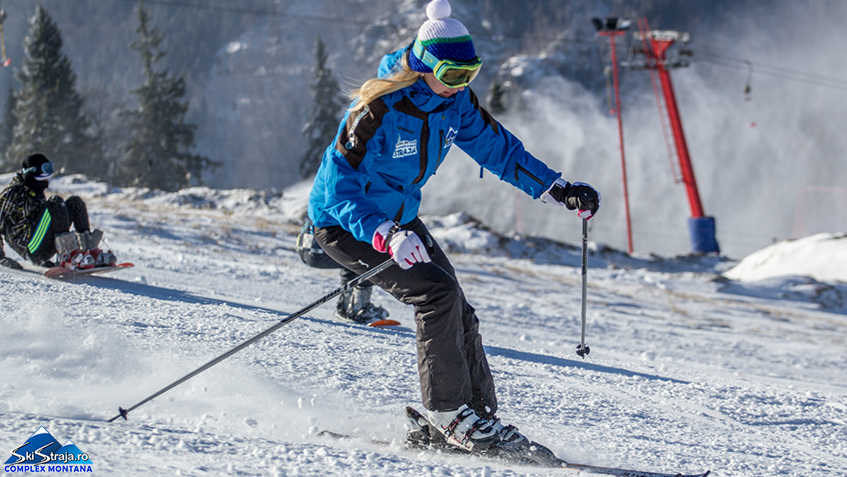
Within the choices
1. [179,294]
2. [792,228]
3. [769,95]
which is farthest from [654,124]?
[179,294]

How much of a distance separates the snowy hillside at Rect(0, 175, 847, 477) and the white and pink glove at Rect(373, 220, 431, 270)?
690mm

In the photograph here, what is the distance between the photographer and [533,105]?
60.0 metres

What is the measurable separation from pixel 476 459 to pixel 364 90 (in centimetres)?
141

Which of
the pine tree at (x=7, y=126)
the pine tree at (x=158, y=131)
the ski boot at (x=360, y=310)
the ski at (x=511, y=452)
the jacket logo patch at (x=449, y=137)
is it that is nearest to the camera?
the ski at (x=511, y=452)

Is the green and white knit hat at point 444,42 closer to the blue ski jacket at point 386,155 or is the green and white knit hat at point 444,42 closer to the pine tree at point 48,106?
the blue ski jacket at point 386,155

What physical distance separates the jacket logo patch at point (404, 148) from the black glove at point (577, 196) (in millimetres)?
755

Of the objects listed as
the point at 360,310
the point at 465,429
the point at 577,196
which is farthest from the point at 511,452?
the point at 360,310

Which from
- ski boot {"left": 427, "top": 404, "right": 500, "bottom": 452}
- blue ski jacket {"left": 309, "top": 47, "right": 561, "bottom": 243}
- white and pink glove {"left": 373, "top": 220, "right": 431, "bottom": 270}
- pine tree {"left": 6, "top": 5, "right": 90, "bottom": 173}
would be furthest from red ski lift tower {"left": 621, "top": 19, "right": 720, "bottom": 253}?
pine tree {"left": 6, "top": 5, "right": 90, "bottom": 173}

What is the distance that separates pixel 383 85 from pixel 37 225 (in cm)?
408

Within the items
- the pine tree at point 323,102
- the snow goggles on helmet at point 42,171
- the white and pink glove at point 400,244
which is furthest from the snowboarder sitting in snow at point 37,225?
the pine tree at point 323,102

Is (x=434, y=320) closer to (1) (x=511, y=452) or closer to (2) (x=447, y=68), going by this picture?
(1) (x=511, y=452)

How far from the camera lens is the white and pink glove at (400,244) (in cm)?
213

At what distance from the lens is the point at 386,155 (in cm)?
235

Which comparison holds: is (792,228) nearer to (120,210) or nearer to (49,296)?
(120,210)
